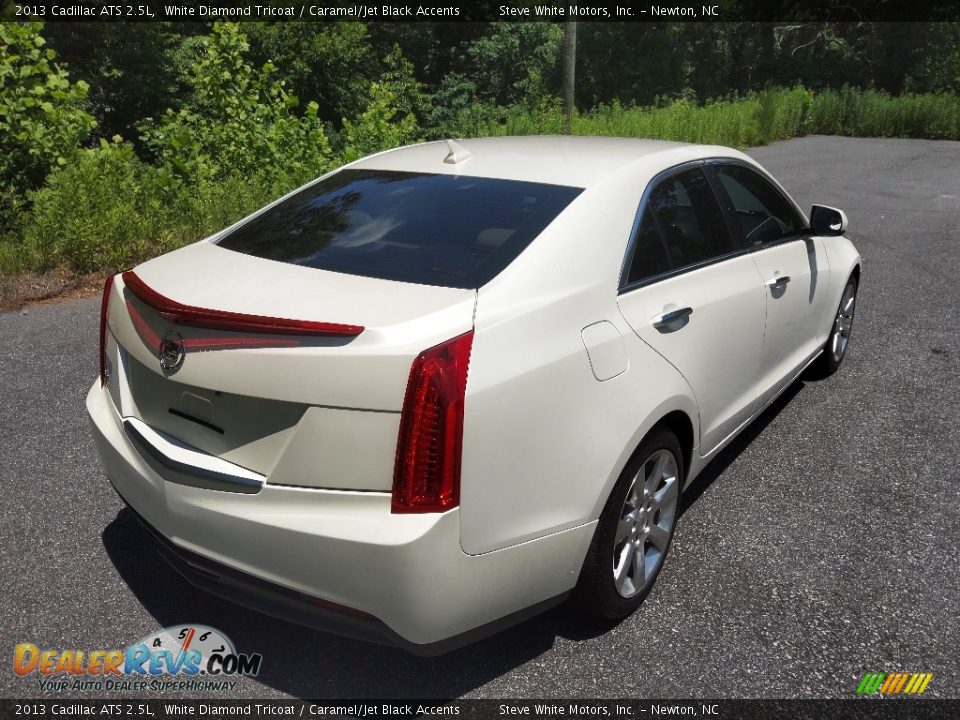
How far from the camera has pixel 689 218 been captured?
11.7ft

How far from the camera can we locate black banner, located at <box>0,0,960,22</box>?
2761 cm

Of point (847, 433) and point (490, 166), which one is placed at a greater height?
point (490, 166)

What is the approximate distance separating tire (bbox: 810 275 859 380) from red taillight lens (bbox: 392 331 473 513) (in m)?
3.76

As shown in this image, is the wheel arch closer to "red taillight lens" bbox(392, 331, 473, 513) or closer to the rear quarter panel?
the rear quarter panel

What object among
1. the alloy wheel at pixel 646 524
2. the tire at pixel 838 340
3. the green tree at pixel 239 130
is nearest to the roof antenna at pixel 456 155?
the alloy wheel at pixel 646 524

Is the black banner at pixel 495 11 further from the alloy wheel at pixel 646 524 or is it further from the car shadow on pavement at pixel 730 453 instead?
the alloy wheel at pixel 646 524

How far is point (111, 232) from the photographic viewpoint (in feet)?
25.3

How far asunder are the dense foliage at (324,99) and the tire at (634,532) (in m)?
6.11

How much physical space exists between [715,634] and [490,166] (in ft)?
6.49

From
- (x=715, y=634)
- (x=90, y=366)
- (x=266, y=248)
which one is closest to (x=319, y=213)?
(x=266, y=248)

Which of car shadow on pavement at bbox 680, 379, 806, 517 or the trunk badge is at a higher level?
the trunk badge

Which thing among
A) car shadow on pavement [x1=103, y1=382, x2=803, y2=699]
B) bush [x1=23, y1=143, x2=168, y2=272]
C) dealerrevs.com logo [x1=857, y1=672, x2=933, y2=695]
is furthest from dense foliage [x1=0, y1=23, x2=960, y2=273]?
dealerrevs.com logo [x1=857, y1=672, x2=933, y2=695]

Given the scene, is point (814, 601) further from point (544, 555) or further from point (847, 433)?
point (847, 433)

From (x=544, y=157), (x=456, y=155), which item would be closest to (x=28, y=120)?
(x=456, y=155)
